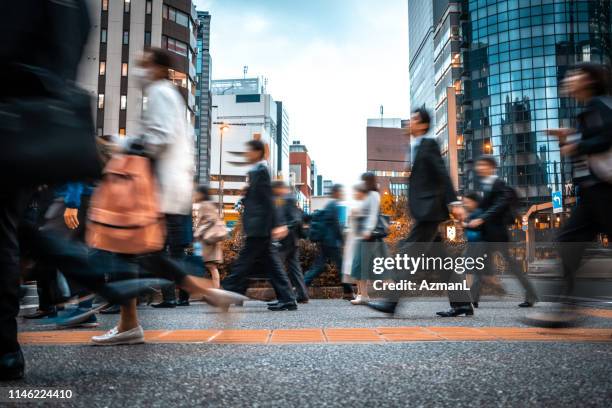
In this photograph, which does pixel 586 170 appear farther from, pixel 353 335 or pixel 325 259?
pixel 325 259

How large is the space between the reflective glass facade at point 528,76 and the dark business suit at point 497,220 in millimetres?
65013

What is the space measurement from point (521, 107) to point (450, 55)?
14502 millimetres

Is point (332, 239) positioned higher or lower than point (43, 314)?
higher

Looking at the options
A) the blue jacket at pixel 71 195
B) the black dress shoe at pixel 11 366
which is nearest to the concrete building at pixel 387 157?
the blue jacket at pixel 71 195

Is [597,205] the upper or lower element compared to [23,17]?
lower

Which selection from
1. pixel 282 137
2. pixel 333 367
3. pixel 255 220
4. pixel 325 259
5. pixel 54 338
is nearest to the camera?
pixel 333 367

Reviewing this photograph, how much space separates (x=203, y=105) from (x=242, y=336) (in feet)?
362

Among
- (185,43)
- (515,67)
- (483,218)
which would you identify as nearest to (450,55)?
(515,67)

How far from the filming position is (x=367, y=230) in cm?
777

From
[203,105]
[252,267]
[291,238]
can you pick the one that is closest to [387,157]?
[203,105]

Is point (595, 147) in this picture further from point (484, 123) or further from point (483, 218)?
point (484, 123)

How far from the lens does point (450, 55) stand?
81500 millimetres

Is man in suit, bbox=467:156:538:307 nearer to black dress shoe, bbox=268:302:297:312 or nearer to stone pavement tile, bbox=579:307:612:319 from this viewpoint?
stone pavement tile, bbox=579:307:612:319

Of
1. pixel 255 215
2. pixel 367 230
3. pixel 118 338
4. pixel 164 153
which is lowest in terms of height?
pixel 118 338
